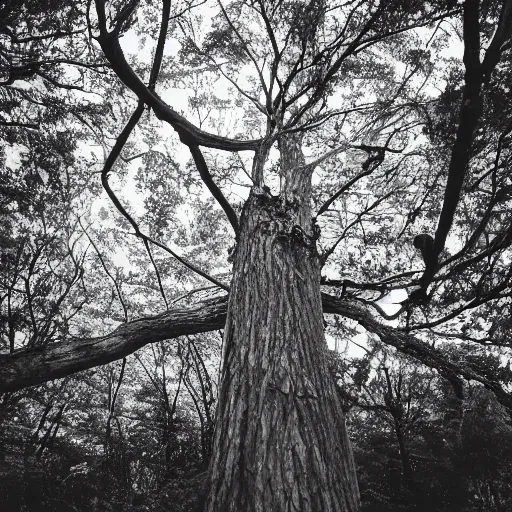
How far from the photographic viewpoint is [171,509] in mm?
3500

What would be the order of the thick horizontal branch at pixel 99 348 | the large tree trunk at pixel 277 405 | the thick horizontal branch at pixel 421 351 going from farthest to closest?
the thick horizontal branch at pixel 421 351 < the thick horizontal branch at pixel 99 348 < the large tree trunk at pixel 277 405

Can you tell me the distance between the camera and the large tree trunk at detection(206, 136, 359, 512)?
3.87 ft

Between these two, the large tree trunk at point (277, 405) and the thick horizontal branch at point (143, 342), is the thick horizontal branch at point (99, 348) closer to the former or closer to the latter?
the thick horizontal branch at point (143, 342)

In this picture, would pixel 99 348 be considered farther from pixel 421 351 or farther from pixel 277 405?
pixel 421 351

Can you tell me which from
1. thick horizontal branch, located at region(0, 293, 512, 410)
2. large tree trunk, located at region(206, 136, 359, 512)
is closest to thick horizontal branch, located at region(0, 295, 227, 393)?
thick horizontal branch, located at region(0, 293, 512, 410)

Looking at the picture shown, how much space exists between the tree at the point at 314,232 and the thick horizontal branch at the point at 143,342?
1 cm

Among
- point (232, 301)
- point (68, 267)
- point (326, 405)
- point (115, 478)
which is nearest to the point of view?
point (326, 405)

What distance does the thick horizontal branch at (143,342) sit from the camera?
2619mm

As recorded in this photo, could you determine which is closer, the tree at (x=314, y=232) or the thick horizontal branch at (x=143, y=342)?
the tree at (x=314, y=232)

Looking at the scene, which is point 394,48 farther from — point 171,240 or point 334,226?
point 171,240

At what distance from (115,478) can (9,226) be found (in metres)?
3.89

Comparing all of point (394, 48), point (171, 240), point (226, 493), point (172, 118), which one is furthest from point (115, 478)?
point (394, 48)

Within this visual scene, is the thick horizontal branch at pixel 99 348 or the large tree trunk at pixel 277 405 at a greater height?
the thick horizontal branch at pixel 99 348

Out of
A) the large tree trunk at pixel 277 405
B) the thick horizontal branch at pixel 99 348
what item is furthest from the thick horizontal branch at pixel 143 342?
the large tree trunk at pixel 277 405
